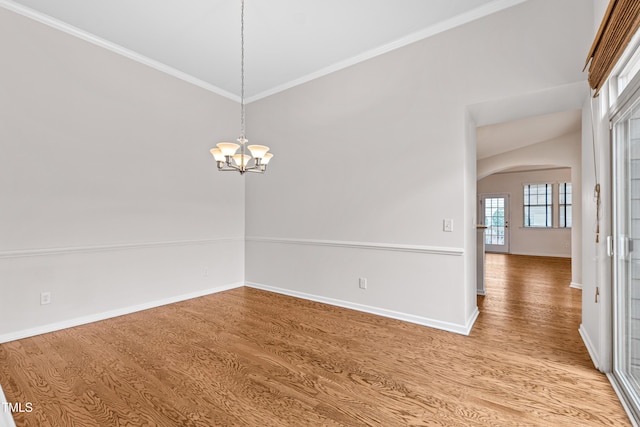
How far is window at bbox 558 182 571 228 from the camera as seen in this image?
28.7 ft

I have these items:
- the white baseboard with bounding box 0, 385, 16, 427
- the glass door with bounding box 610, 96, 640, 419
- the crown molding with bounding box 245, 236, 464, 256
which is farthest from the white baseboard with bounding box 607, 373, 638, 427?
the white baseboard with bounding box 0, 385, 16, 427

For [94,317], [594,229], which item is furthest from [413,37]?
[94,317]

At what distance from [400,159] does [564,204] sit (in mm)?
8294

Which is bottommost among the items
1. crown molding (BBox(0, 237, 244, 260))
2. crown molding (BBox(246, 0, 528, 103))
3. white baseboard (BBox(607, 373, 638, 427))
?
white baseboard (BBox(607, 373, 638, 427))

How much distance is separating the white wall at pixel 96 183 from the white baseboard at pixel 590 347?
14.6ft

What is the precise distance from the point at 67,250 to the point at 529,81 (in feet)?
16.1

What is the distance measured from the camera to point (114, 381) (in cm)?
215

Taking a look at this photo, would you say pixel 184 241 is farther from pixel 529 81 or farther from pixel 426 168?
pixel 529 81

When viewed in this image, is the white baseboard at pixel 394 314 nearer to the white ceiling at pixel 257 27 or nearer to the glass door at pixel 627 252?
the glass door at pixel 627 252

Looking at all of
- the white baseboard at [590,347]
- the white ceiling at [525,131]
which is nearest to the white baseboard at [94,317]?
the white baseboard at [590,347]

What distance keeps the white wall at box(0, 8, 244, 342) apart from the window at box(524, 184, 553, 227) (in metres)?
9.43

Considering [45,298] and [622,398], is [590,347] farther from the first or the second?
[45,298]

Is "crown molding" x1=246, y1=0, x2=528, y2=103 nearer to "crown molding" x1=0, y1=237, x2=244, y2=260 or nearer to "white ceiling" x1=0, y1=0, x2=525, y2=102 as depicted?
"white ceiling" x1=0, y1=0, x2=525, y2=102

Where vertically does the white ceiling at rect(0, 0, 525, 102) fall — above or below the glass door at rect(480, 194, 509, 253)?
above
